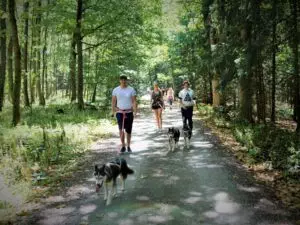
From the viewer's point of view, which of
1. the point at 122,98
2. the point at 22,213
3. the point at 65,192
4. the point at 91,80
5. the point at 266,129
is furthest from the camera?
the point at 91,80

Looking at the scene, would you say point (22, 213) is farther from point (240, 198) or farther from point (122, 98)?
point (122, 98)

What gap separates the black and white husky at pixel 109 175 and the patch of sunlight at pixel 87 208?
0.28 meters

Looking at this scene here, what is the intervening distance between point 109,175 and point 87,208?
71cm

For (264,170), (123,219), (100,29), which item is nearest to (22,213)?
(123,219)

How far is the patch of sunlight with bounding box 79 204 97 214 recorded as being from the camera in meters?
6.84

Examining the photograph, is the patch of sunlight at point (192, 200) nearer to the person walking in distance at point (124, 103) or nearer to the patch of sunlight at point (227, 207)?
the patch of sunlight at point (227, 207)

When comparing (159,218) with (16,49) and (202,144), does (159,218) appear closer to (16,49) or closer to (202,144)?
(202,144)

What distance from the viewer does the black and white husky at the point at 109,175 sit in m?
6.72

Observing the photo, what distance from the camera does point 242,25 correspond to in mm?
13633

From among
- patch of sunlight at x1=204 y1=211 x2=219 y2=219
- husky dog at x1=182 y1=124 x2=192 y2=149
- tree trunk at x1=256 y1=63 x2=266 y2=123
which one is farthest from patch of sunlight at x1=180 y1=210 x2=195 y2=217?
tree trunk at x1=256 y1=63 x2=266 y2=123

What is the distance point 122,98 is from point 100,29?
45.5ft

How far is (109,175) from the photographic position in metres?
7.09

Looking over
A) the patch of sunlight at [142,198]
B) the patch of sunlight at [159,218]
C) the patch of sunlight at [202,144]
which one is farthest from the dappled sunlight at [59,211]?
the patch of sunlight at [202,144]

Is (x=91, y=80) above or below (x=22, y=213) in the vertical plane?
above
